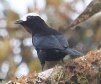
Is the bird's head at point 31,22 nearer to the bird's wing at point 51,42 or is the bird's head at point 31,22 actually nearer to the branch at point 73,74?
the bird's wing at point 51,42

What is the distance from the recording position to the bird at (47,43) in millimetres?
3557

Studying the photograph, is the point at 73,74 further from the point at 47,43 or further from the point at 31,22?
the point at 31,22

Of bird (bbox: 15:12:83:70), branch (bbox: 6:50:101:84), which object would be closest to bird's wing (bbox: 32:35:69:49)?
bird (bbox: 15:12:83:70)

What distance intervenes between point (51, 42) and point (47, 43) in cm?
5

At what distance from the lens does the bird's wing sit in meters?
3.59

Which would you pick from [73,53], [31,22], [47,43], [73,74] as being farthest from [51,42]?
[73,74]

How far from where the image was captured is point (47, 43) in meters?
3.68

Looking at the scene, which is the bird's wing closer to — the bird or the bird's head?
the bird

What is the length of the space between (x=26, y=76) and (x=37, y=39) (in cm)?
114

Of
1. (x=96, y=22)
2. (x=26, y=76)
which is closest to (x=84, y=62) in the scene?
(x=26, y=76)

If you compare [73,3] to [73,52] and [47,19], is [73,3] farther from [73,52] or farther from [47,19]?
[73,52]

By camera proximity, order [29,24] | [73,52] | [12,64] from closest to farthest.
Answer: [73,52], [29,24], [12,64]

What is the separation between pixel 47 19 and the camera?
18.4 ft

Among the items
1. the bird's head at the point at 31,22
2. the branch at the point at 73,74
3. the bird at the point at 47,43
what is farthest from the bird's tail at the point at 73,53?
the bird's head at the point at 31,22
